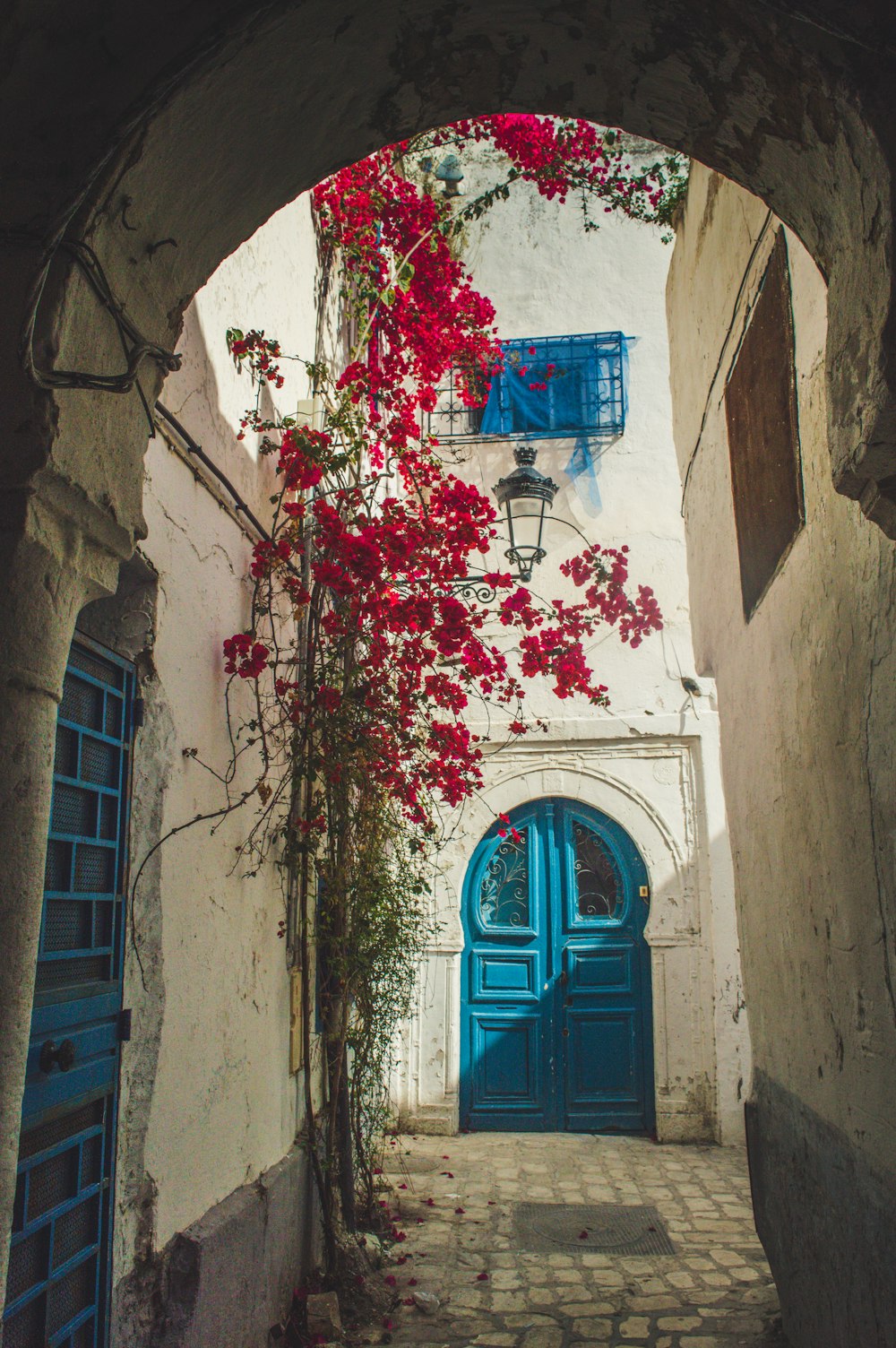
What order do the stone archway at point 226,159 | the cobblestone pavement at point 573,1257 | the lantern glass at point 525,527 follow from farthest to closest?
the lantern glass at point 525,527, the cobblestone pavement at point 573,1257, the stone archway at point 226,159

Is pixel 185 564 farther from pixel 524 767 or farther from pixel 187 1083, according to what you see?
pixel 524 767

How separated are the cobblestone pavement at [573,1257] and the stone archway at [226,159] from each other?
3276mm

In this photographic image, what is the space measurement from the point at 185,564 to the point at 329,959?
6.87 ft

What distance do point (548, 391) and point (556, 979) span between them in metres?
4.75

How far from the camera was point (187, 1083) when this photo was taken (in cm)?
303

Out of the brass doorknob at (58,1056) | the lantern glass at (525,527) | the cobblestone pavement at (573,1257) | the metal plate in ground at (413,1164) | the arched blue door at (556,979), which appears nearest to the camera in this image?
the brass doorknob at (58,1056)

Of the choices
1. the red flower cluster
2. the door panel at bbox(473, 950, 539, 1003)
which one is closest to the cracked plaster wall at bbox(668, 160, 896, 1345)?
the red flower cluster

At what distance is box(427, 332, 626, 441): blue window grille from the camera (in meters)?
8.33

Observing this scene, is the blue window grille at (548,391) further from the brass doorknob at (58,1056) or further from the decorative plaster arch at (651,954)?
the brass doorknob at (58,1056)

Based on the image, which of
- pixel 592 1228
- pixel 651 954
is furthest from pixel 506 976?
pixel 592 1228

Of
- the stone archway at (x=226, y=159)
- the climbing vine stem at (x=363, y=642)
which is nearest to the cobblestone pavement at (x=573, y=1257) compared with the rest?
the climbing vine stem at (x=363, y=642)

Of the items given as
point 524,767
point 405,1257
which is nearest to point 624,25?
point 405,1257

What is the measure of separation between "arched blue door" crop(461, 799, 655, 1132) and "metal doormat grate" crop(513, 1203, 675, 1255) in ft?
5.86

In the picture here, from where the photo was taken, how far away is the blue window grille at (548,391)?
833 cm
